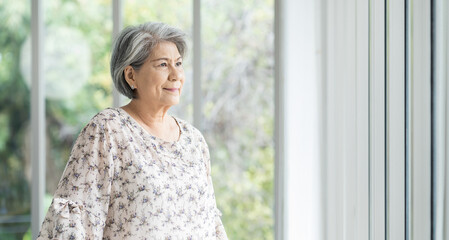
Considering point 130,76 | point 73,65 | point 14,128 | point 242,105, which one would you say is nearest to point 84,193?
point 130,76

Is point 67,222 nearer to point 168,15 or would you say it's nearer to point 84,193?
point 84,193

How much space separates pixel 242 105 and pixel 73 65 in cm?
171

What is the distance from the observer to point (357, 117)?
1722mm

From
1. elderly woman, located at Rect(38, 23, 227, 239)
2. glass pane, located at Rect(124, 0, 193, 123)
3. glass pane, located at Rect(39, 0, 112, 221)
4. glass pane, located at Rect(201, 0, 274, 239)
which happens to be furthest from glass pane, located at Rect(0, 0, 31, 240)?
elderly woman, located at Rect(38, 23, 227, 239)

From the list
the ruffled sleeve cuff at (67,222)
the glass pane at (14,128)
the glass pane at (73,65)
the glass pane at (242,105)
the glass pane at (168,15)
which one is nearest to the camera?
the ruffled sleeve cuff at (67,222)

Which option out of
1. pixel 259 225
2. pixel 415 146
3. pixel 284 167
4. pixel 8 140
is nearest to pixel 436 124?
pixel 415 146

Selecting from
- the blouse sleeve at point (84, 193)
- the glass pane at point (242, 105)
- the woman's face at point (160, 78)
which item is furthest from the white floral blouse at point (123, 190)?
the glass pane at point (242, 105)

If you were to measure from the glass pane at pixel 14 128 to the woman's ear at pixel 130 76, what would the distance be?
6.16 feet

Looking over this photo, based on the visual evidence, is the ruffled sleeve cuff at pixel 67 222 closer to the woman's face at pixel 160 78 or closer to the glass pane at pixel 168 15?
the woman's face at pixel 160 78

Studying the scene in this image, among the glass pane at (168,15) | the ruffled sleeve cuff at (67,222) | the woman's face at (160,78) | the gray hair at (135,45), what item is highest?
the glass pane at (168,15)

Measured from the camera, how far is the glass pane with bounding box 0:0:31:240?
3.06m

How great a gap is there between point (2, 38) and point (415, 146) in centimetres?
284

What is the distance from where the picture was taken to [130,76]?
5.27 feet

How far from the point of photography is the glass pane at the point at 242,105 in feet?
14.8
